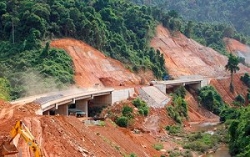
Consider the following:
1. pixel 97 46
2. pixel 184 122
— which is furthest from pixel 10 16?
pixel 184 122

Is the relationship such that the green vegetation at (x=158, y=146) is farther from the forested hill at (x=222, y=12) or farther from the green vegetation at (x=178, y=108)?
the forested hill at (x=222, y=12)

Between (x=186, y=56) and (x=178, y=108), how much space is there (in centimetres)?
3782

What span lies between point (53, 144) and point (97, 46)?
178ft

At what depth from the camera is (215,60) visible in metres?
119

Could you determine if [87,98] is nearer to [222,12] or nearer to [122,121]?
[122,121]

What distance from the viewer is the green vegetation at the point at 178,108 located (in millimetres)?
73562

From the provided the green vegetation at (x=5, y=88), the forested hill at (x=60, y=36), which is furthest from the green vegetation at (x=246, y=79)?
the green vegetation at (x=5, y=88)

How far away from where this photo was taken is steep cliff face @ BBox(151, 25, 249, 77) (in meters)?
108

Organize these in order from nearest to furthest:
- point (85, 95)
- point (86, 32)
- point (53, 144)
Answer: point (53, 144), point (85, 95), point (86, 32)

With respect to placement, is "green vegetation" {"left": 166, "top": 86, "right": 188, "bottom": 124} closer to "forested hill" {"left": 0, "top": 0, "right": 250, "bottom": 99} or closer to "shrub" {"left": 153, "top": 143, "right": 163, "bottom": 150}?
"forested hill" {"left": 0, "top": 0, "right": 250, "bottom": 99}

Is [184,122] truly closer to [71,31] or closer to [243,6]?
[71,31]

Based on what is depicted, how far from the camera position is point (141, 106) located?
68062mm

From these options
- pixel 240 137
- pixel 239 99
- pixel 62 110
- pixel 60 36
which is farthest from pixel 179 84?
pixel 240 137

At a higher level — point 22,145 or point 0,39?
point 0,39
